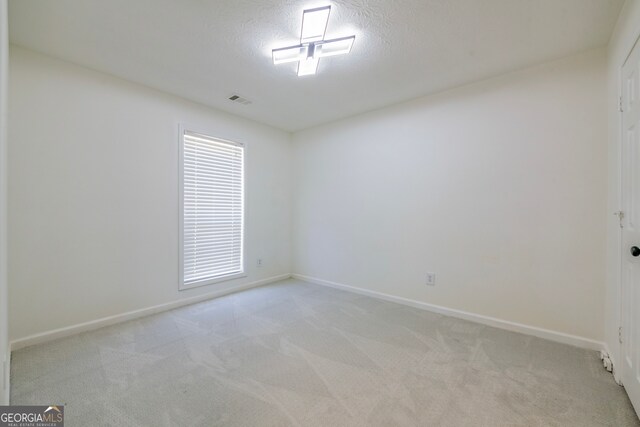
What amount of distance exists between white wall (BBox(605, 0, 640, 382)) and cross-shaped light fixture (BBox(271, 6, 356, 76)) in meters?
1.81

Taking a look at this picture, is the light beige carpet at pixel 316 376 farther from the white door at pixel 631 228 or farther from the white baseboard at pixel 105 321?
the white door at pixel 631 228

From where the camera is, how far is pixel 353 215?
391 cm

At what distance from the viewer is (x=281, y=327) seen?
8.95 ft

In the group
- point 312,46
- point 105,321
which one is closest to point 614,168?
point 312,46

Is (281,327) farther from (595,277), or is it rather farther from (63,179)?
(595,277)

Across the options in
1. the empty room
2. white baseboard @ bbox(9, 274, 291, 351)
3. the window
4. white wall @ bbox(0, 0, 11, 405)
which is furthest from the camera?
the window

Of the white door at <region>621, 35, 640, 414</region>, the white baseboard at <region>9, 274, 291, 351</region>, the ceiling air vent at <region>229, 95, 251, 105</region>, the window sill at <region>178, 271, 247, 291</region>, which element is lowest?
the white baseboard at <region>9, 274, 291, 351</region>

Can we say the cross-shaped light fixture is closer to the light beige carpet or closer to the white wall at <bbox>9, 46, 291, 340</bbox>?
the white wall at <bbox>9, 46, 291, 340</bbox>

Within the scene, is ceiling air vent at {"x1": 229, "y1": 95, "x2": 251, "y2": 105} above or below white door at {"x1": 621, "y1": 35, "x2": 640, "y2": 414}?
above

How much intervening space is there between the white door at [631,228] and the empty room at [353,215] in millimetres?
24

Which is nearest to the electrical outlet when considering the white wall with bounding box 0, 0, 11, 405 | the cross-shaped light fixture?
the cross-shaped light fixture

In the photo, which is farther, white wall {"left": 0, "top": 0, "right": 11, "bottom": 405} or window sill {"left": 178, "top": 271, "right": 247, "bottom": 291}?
window sill {"left": 178, "top": 271, "right": 247, "bottom": 291}

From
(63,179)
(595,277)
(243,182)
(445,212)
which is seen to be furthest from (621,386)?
(63,179)

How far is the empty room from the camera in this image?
1.73m
